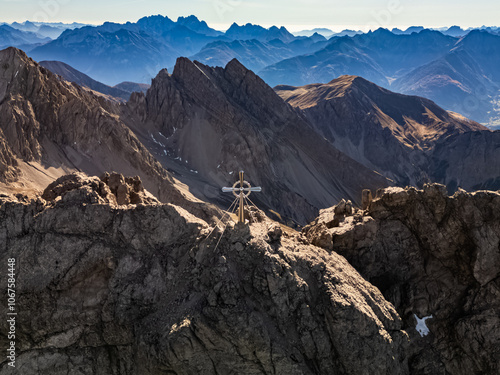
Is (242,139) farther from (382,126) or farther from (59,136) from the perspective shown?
(382,126)

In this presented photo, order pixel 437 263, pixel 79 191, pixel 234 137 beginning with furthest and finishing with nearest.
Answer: pixel 234 137 → pixel 437 263 → pixel 79 191

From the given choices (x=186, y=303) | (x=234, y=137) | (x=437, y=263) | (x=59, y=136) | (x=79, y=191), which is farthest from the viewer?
(x=234, y=137)

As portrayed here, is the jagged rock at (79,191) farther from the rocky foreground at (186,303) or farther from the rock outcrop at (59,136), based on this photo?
the rock outcrop at (59,136)

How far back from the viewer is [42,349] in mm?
22938

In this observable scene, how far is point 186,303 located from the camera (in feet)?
75.5

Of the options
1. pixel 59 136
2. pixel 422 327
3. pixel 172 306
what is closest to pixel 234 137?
pixel 59 136

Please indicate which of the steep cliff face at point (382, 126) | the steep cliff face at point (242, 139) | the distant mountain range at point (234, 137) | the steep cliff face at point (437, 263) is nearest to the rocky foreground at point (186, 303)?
the steep cliff face at point (437, 263)

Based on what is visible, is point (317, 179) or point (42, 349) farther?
point (317, 179)

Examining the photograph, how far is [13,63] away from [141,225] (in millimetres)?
52545

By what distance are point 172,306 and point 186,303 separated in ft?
2.51

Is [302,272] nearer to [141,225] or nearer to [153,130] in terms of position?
[141,225]

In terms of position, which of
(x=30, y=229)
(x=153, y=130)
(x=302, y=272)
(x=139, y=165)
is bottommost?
(x=302, y=272)

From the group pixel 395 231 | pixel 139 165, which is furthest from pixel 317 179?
pixel 395 231

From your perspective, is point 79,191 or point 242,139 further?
point 242,139
